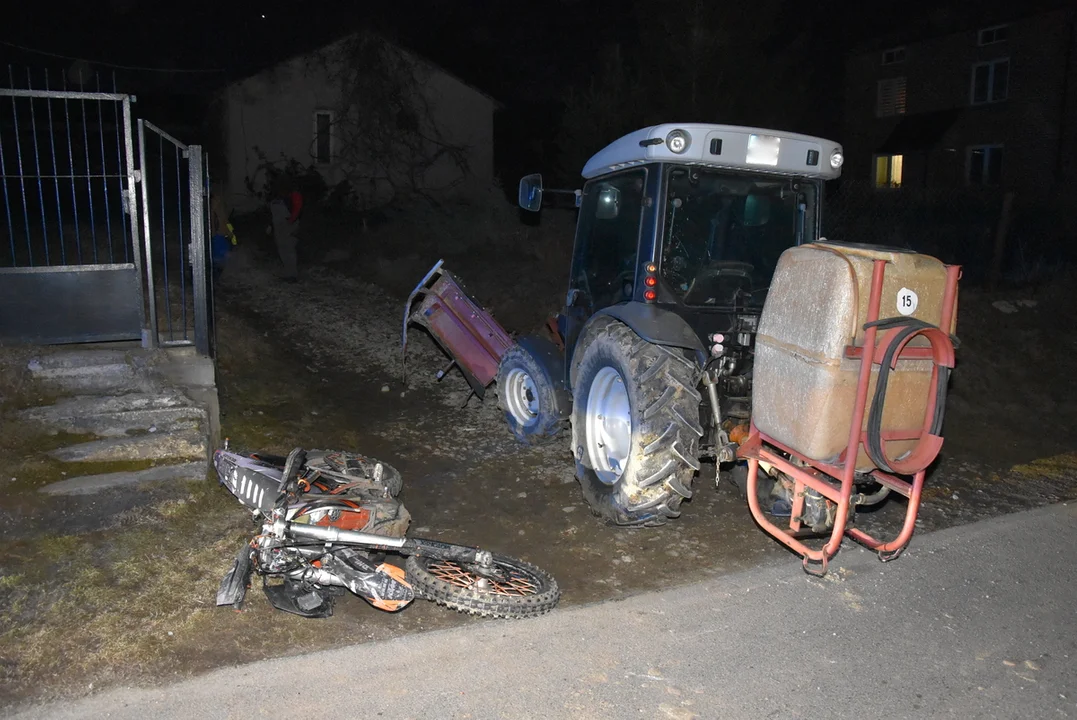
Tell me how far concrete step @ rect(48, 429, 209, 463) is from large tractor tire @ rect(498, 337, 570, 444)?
2.64 metres

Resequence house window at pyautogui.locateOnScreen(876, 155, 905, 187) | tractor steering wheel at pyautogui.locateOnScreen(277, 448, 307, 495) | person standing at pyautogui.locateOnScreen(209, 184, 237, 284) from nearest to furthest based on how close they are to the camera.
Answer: tractor steering wheel at pyautogui.locateOnScreen(277, 448, 307, 495) < person standing at pyautogui.locateOnScreen(209, 184, 237, 284) < house window at pyautogui.locateOnScreen(876, 155, 905, 187)

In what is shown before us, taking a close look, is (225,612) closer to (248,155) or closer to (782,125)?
(782,125)

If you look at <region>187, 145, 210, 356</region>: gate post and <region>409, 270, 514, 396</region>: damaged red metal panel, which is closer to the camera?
<region>187, 145, 210, 356</region>: gate post

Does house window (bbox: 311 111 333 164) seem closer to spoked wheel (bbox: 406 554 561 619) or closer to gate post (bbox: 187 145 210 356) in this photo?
gate post (bbox: 187 145 210 356)

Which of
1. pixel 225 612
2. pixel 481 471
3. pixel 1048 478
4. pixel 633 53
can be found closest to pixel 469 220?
pixel 633 53

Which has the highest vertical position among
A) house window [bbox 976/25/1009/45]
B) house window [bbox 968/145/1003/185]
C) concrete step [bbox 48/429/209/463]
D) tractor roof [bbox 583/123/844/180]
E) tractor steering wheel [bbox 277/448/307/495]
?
house window [bbox 976/25/1009/45]

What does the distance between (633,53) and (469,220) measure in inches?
226

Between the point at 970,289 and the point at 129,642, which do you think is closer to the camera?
the point at 129,642

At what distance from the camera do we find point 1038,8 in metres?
20.5

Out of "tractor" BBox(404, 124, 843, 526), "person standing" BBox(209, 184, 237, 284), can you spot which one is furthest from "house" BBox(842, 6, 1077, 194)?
"tractor" BBox(404, 124, 843, 526)

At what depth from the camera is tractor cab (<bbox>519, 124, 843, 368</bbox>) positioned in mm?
5258

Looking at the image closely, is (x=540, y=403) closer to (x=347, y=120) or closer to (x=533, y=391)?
(x=533, y=391)

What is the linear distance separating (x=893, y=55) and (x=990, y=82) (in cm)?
384

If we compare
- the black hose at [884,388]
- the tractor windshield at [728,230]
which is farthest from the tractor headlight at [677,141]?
the black hose at [884,388]
